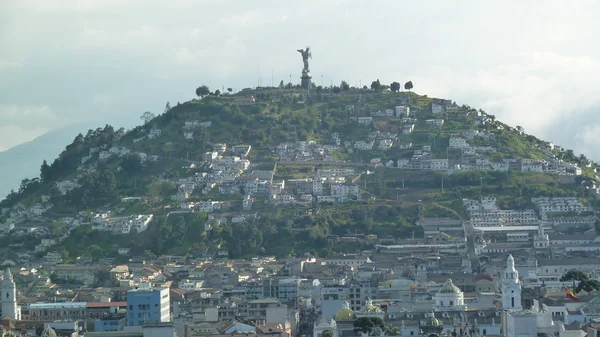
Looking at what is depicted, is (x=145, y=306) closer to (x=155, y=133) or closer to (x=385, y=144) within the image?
(x=385, y=144)

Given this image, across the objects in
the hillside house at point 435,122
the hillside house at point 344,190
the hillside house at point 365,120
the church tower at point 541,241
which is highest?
the hillside house at point 365,120

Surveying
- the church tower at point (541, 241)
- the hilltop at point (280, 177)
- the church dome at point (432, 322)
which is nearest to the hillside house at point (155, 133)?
the hilltop at point (280, 177)

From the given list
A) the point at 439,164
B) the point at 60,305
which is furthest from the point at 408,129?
the point at 60,305

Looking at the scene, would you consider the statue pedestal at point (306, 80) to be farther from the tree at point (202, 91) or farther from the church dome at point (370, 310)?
the church dome at point (370, 310)

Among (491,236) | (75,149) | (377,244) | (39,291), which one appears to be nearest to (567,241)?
Result: (491,236)

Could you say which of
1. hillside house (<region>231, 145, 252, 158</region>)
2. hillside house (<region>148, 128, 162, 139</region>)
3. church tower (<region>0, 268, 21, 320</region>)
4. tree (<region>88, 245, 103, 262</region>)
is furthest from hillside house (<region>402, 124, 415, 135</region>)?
church tower (<region>0, 268, 21, 320</region>)
